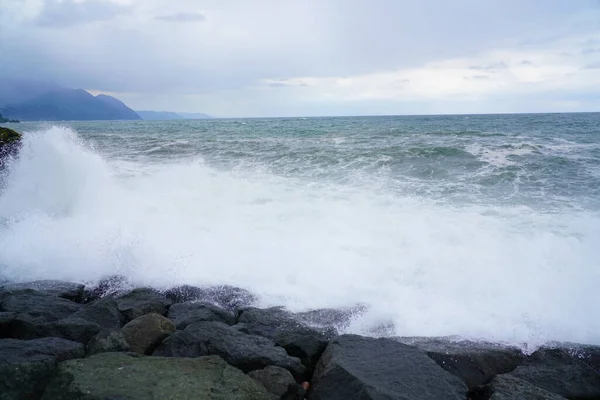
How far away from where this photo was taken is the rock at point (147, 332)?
146 inches

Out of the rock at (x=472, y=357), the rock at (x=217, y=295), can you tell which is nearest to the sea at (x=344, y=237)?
the rock at (x=217, y=295)

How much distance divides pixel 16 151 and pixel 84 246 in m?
5.10

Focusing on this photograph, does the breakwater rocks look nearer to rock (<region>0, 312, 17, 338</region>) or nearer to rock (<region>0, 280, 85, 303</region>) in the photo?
rock (<region>0, 312, 17, 338</region>)

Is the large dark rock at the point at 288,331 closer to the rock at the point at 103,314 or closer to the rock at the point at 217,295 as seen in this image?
the rock at the point at 217,295

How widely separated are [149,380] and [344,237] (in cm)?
462

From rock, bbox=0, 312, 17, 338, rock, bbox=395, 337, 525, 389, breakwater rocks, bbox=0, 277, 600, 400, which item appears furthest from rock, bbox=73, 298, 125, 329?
rock, bbox=395, 337, 525, 389

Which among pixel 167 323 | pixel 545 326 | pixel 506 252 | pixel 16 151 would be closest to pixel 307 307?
pixel 167 323

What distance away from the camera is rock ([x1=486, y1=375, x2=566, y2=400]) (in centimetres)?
299

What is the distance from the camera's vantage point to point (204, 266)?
19.3 feet

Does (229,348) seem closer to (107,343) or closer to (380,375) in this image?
(107,343)

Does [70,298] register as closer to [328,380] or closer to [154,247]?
[154,247]

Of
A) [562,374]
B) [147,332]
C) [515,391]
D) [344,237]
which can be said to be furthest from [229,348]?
[344,237]

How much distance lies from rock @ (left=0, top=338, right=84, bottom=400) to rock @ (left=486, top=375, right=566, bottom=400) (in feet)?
10.4

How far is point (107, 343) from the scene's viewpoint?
3.35 m
